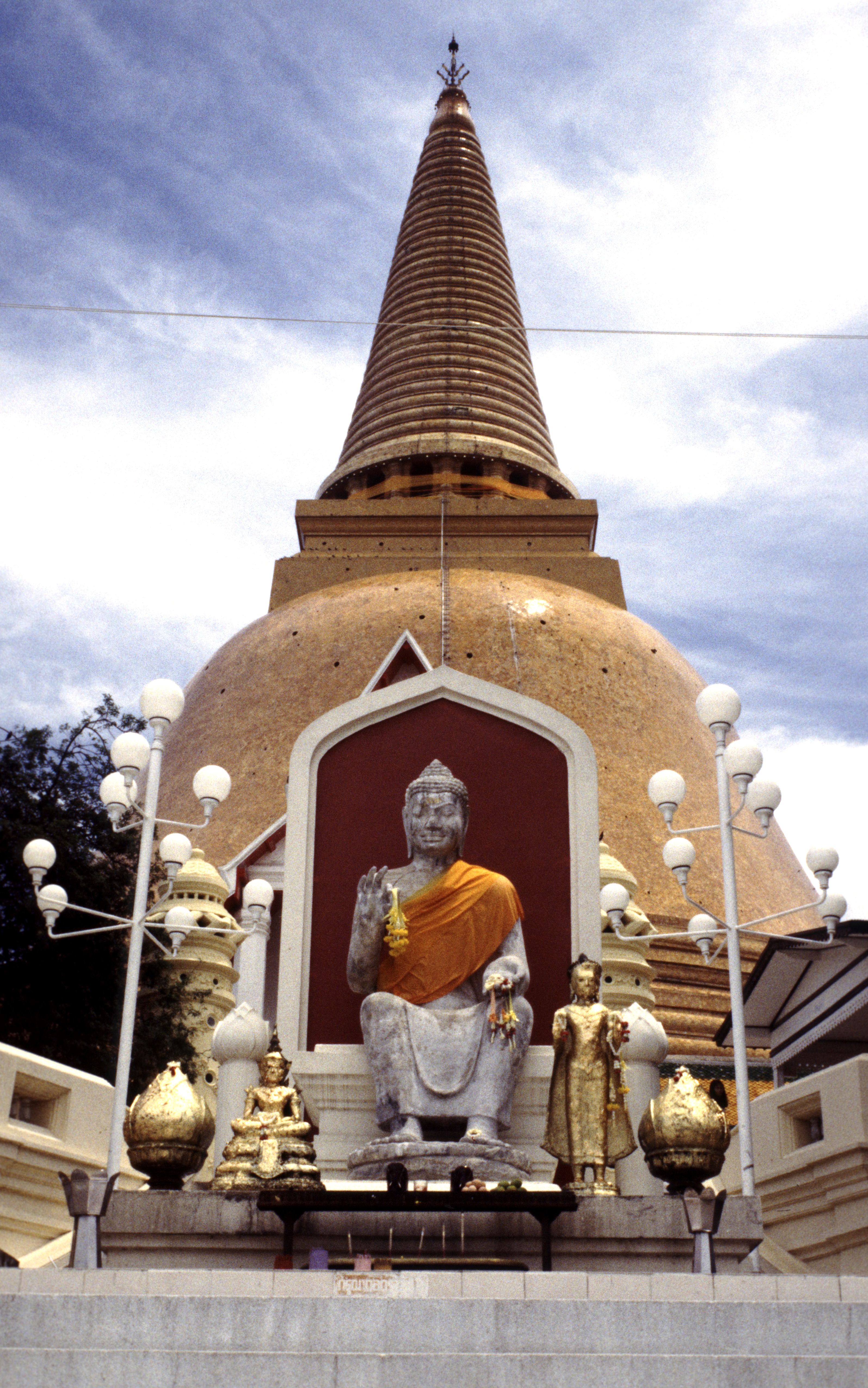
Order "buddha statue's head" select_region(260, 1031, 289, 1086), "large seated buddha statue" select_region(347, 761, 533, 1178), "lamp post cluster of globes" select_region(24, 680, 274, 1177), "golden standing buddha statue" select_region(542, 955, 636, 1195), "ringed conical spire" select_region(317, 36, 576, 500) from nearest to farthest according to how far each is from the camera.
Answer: "golden standing buddha statue" select_region(542, 955, 636, 1195) → "buddha statue's head" select_region(260, 1031, 289, 1086) → "large seated buddha statue" select_region(347, 761, 533, 1178) → "lamp post cluster of globes" select_region(24, 680, 274, 1177) → "ringed conical spire" select_region(317, 36, 576, 500)

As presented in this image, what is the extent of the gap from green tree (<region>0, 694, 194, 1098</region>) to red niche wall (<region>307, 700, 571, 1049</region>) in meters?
4.96

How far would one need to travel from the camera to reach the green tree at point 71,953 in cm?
1580

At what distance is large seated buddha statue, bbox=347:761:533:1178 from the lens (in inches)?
358

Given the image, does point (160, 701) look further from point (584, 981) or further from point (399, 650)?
point (399, 650)

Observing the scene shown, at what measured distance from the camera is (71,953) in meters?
16.2

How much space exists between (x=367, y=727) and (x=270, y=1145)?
403cm

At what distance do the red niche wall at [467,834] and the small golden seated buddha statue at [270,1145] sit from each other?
2.00 meters

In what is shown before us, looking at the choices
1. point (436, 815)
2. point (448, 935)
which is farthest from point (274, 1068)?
point (436, 815)

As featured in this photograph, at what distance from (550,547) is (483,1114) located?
64.0ft

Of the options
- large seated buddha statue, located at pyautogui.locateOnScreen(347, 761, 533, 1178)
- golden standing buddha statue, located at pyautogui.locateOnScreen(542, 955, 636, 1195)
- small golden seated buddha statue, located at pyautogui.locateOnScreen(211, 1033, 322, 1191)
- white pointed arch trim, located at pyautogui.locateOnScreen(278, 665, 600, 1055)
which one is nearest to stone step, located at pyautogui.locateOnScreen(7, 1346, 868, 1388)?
small golden seated buddha statue, located at pyautogui.locateOnScreen(211, 1033, 322, 1191)

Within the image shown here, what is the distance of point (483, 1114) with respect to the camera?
30.0ft

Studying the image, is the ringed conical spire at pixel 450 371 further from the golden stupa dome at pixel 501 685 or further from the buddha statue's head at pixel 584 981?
the buddha statue's head at pixel 584 981

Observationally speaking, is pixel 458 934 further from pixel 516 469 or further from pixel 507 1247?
pixel 516 469

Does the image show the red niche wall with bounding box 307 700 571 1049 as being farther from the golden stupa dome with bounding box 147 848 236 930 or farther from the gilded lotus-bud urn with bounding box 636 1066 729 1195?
the golden stupa dome with bounding box 147 848 236 930
